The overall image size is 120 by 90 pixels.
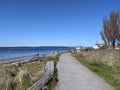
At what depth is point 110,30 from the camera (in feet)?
226

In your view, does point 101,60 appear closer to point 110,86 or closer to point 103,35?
point 110,86

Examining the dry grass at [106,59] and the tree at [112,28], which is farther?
the tree at [112,28]

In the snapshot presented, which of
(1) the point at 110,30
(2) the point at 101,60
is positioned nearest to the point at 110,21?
(1) the point at 110,30

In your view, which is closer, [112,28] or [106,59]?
[106,59]

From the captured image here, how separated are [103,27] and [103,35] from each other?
3.14 m

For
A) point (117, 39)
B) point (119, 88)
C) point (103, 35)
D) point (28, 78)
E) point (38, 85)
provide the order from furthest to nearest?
point (103, 35) < point (117, 39) < point (28, 78) < point (119, 88) < point (38, 85)

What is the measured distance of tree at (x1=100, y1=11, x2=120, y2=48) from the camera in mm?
67387

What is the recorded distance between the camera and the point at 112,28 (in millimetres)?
68188

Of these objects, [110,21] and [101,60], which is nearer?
[101,60]

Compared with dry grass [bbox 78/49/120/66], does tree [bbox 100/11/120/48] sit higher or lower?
higher

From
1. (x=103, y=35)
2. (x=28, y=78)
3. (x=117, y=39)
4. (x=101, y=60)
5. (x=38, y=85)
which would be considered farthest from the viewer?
(x=103, y=35)

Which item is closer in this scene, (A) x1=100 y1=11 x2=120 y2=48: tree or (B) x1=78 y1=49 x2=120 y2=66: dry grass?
(B) x1=78 y1=49 x2=120 y2=66: dry grass

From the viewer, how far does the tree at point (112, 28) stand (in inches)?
2653

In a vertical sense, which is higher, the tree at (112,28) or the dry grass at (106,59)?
the tree at (112,28)
